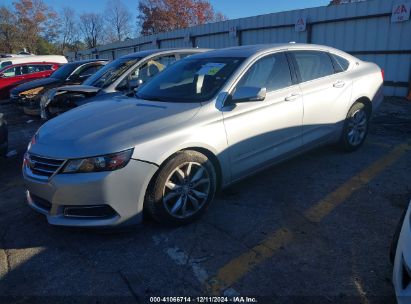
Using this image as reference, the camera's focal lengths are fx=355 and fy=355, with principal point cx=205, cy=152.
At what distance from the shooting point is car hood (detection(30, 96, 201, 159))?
2.91 meters

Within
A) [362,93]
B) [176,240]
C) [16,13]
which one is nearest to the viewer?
[176,240]

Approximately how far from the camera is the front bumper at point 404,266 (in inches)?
73.9

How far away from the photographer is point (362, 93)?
4992 millimetres

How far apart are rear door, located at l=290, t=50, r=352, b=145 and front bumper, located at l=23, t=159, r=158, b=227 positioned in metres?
2.22

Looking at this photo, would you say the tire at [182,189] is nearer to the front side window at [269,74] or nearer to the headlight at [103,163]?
the headlight at [103,163]

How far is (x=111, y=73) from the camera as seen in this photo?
693cm

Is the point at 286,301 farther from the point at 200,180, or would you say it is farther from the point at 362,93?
the point at 362,93

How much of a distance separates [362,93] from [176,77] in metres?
2.67

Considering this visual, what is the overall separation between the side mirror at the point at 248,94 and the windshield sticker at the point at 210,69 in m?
0.47

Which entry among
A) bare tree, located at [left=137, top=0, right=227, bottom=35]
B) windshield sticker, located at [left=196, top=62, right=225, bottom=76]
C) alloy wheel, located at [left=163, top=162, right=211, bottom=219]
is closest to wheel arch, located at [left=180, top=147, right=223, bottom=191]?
alloy wheel, located at [left=163, top=162, right=211, bottom=219]

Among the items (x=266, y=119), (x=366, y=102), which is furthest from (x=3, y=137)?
(x=366, y=102)

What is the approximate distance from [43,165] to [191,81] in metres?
1.78

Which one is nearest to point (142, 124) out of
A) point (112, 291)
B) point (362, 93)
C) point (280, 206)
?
point (112, 291)

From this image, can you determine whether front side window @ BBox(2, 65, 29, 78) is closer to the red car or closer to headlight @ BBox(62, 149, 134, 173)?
the red car
